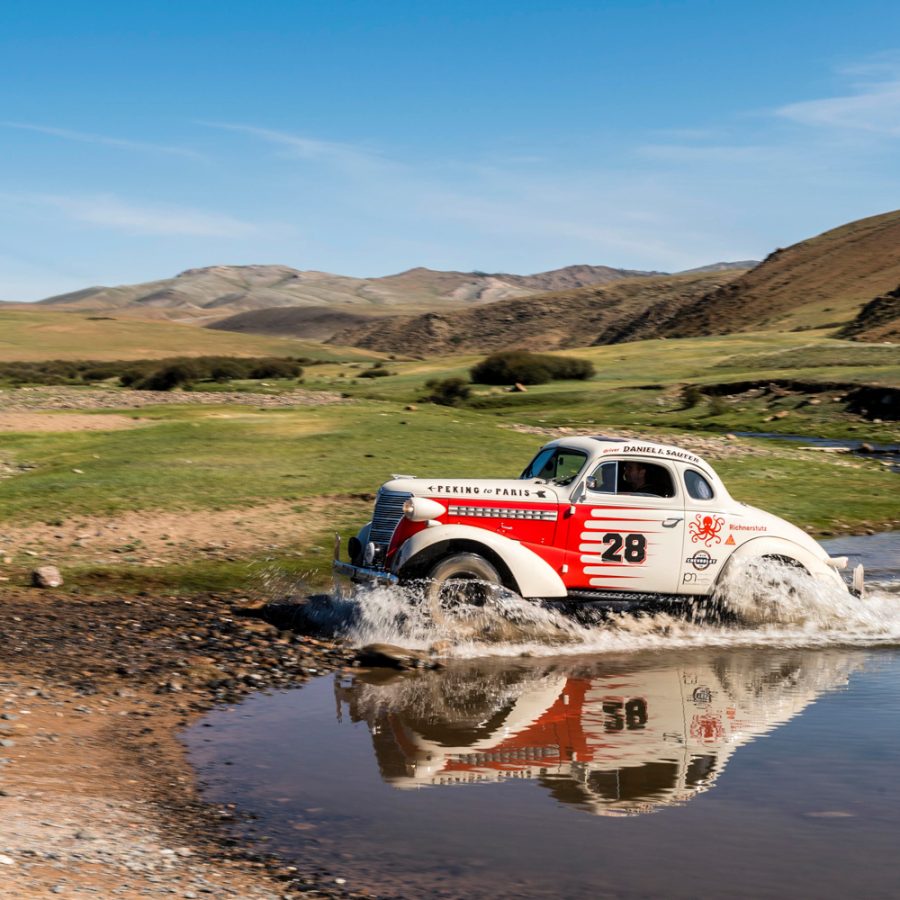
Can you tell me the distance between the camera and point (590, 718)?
10.3 metres

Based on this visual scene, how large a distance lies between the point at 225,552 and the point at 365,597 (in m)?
5.71

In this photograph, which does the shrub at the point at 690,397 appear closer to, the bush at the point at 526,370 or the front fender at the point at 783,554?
the bush at the point at 526,370

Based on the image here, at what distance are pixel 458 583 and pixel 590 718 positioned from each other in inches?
111

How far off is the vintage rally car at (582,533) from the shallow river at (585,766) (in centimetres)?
53

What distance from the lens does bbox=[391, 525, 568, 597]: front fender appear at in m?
12.7

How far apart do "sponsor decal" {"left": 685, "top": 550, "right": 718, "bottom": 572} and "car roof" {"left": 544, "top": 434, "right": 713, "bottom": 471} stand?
92 centimetres

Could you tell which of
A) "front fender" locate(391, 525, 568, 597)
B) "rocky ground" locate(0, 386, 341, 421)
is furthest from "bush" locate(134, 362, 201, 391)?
"front fender" locate(391, 525, 568, 597)

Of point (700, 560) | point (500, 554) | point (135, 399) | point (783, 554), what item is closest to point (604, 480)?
point (700, 560)

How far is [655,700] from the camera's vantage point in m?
11.0

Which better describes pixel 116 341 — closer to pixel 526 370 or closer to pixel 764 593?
pixel 526 370

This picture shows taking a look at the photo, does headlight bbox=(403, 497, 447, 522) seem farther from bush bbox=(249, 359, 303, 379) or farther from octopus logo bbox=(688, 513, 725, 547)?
bush bbox=(249, 359, 303, 379)

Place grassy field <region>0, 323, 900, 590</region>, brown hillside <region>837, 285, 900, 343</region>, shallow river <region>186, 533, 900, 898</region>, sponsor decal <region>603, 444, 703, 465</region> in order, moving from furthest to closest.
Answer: brown hillside <region>837, 285, 900, 343</region> < grassy field <region>0, 323, 900, 590</region> < sponsor decal <region>603, 444, 703, 465</region> < shallow river <region>186, 533, 900, 898</region>

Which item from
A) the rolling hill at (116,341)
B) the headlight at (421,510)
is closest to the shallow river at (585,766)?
the headlight at (421,510)

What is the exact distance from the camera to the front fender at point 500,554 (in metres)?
12.7
